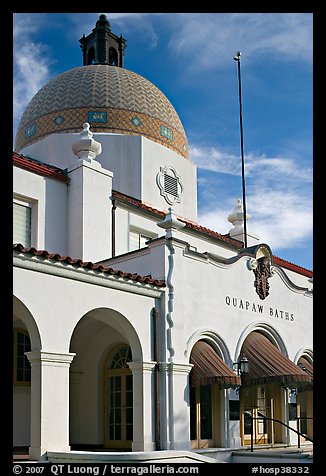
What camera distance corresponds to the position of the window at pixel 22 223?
17.9m

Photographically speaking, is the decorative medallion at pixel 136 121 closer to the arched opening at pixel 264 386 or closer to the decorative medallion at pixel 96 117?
the decorative medallion at pixel 96 117

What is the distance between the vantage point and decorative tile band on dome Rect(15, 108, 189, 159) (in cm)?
2427

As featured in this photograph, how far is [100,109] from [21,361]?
1100 cm

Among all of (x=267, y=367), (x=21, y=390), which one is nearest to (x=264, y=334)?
(x=267, y=367)

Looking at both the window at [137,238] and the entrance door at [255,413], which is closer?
the entrance door at [255,413]

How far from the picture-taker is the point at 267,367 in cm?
1811

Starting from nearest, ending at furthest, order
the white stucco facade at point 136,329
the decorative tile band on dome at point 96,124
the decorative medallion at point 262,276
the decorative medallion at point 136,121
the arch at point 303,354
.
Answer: the white stucco facade at point 136,329 → the decorative medallion at point 262,276 → the arch at point 303,354 → the decorative tile band on dome at point 96,124 → the decorative medallion at point 136,121

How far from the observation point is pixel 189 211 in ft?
84.1

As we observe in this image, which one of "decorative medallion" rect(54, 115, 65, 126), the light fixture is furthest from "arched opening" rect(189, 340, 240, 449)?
"decorative medallion" rect(54, 115, 65, 126)

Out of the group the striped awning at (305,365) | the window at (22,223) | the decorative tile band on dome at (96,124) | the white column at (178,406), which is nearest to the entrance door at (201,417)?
the white column at (178,406)

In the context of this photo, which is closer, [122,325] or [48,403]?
[48,403]

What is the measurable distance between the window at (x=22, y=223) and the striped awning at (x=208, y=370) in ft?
17.2

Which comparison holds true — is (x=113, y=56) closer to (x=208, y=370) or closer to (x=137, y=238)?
(x=137, y=238)

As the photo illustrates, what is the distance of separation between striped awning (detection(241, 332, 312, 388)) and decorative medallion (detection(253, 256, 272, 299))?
1.21 m
